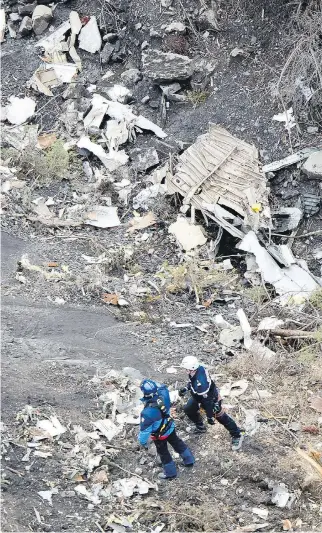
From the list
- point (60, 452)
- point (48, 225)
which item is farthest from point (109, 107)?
point (60, 452)

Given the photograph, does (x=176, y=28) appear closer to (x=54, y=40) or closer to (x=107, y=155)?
(x=54, y=40)

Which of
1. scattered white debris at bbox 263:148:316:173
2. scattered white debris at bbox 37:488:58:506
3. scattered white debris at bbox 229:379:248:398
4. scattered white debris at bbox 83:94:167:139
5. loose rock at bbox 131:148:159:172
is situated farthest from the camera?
scattered white debris at bbox 83:94:167:139

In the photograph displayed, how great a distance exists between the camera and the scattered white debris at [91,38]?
1382 centimetres

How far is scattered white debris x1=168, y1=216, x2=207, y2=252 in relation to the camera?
10.6 metres

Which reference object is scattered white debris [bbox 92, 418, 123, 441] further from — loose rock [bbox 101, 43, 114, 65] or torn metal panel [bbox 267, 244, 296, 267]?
loose rock [bbox 101, 43, 114, 65]

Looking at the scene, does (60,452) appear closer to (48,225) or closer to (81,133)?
(48,225)

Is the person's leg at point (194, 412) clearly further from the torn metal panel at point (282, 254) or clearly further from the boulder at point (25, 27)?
the boulder at point (25, 27)

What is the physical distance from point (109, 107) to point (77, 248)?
135 inches

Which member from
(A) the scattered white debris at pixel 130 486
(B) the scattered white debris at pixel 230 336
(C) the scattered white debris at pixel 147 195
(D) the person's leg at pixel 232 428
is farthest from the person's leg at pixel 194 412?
(C) the scattered white debris at pixel 147 195

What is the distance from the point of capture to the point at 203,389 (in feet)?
22.4

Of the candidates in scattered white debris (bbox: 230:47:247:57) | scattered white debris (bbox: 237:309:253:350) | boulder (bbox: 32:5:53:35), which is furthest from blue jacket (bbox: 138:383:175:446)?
boulder (bbox: 32:5:53:35)

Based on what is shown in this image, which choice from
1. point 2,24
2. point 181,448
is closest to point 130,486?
point 181,448

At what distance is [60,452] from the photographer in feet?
22.6

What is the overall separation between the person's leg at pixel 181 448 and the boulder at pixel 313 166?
5.52 metres
